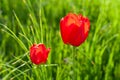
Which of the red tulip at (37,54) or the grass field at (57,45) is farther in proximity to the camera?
the grass field at (57,45)

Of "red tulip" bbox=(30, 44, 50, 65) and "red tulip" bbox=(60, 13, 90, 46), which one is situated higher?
"red tulip" bbox=(60, 13, 90, 46)

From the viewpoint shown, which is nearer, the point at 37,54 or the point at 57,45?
the point at 37,54

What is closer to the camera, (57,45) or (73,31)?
(73,31)

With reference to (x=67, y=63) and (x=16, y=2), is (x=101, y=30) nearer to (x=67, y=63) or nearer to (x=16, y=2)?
(x=67, y=63)

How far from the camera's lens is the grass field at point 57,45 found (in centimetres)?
147

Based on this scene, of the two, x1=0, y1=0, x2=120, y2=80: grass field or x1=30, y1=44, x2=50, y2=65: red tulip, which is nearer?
x1=30, y1=44, x2=50, y2=65: red tulip

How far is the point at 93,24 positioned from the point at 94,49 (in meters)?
0.39

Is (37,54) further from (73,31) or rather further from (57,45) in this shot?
(57,45)

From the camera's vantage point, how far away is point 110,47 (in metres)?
1.94

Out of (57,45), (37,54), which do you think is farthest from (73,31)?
(57,45)

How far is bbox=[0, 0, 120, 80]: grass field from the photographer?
1474mm

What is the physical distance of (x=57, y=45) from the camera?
190cm

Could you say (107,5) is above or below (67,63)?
above

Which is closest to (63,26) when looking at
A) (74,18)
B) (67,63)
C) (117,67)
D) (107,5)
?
(74,18)
